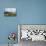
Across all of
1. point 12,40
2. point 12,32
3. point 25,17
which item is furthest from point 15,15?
point 12,40

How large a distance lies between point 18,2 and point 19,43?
3.37 ft

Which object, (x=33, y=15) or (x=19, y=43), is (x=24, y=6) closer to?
(x=33, y=15)

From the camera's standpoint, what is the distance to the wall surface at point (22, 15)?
280 cm

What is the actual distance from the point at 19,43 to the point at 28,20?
616 millimetres

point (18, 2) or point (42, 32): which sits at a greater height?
point (18, 2)

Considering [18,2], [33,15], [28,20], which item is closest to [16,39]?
[28,20]

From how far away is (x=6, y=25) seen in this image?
280cm

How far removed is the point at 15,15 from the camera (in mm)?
2799

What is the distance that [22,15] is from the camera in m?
2.82

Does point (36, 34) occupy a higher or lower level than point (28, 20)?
lower

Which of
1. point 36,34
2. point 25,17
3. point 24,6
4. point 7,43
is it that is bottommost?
point 7,43

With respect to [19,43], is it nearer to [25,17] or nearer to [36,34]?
[36,34]

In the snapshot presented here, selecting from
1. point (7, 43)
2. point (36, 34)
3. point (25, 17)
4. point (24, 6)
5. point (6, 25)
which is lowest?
point (7, 43)

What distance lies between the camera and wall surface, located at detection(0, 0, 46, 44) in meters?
2.80
